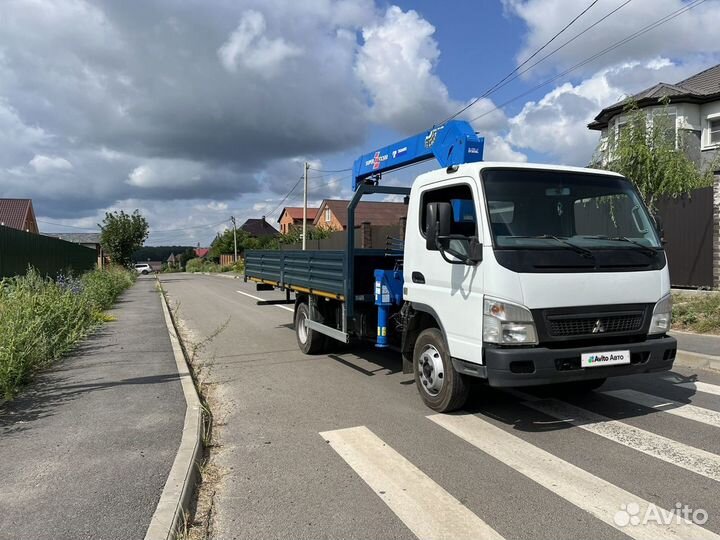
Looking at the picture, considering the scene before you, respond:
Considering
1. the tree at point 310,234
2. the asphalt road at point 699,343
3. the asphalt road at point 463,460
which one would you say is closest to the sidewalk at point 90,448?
the asphalt road at point 463,460

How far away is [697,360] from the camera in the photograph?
759 cm

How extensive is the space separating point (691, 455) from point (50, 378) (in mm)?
7144

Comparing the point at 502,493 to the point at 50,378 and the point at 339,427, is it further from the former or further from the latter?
the point at 50,378

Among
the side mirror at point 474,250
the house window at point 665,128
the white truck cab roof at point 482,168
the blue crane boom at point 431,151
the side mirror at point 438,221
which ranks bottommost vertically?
the side mirror at point 474,250

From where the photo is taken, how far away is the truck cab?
450 cm

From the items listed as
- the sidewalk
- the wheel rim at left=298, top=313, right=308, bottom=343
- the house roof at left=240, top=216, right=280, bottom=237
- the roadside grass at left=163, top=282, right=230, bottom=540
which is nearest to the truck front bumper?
the roadside grass at left=163, top=282, right=230, bottom=540

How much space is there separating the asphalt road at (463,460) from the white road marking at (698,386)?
49 millimetres

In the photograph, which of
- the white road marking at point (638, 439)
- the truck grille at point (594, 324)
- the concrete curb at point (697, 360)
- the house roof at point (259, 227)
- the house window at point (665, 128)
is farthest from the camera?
the house roof at point (259, 227)

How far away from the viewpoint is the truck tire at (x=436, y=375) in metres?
5.21

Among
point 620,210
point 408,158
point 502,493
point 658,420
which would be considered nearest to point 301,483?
point 502,493

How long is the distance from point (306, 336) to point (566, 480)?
18.6 feet

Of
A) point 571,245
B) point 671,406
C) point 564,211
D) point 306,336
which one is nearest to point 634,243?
point 564,211

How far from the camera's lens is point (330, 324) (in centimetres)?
827

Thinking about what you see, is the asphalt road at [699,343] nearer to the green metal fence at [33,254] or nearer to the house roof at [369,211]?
the green metal fence at [33,254]
